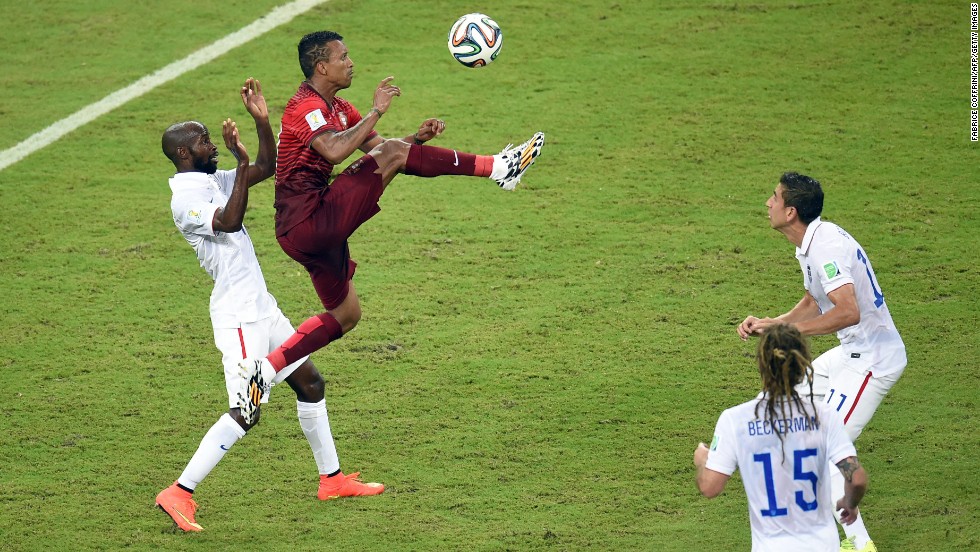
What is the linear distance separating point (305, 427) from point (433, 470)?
0.88m

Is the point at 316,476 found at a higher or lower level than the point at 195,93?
lower

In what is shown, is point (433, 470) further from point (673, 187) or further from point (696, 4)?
point (696, 4)

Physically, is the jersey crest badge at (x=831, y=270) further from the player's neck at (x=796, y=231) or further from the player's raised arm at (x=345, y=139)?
the player's raised arm at (x=345, y=139)

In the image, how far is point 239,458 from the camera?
303 inches

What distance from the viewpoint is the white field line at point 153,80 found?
12305 mm

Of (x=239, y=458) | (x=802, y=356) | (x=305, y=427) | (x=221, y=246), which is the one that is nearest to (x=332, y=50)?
(x=221, y=246)

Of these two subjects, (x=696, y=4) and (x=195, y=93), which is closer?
(x=195, y=93)

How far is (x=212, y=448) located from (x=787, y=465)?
351 cm

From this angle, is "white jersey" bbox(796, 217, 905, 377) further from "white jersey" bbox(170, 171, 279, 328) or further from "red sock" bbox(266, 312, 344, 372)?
"white jersey" bbox(170, 171, 279, 328)

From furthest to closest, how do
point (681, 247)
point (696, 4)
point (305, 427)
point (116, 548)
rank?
point (696, 4) < point (681, 247) < point (305, 427) < point (116, 548)

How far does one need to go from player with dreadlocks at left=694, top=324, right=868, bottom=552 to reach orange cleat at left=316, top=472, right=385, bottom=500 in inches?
113

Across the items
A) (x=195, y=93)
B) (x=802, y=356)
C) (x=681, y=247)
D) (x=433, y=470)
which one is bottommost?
(x=433, y=470)

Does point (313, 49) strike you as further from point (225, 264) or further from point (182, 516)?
point (182, 516)

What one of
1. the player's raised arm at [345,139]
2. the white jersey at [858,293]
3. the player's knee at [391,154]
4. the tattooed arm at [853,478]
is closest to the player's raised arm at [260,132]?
the player's raised arm at [345,139]
